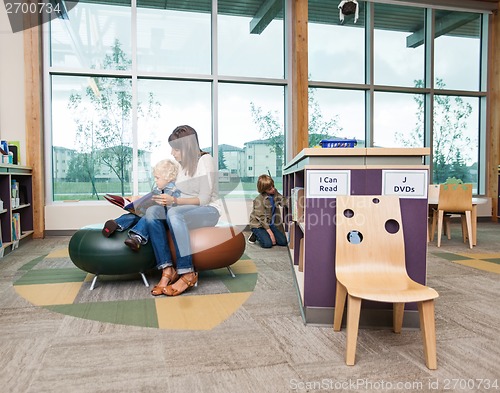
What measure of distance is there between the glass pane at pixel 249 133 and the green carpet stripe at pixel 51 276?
122 inches

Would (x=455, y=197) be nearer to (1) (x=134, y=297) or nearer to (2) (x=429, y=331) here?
(2) (x=429, y=331)

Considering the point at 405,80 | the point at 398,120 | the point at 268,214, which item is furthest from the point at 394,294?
the point at 405,80

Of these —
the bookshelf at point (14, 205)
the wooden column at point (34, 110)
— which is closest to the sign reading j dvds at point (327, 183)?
the bookshelf at point (14, 205)

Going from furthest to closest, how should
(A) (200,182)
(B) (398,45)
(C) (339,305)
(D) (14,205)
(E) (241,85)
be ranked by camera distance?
1. (B) (398,45)
2. (E) (241,85)
3. (D) (14,205)
4. (A) (200,182)
5. (C) (339,305)

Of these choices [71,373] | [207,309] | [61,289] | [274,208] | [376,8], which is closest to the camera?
[71,373]

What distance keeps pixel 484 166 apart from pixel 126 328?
7.38 meters

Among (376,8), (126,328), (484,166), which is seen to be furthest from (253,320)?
(484,166)

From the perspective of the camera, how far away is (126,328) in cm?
212

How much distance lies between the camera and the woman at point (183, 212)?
110 inches

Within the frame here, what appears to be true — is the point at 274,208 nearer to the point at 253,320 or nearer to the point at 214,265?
the point at 214,265

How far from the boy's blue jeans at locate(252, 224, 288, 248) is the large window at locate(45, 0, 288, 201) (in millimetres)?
1019

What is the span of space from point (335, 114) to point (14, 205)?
4.80m

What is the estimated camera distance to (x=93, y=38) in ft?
18.8

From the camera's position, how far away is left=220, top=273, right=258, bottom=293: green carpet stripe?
291 centimetres
